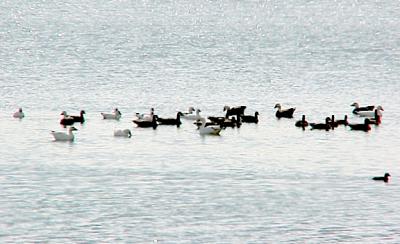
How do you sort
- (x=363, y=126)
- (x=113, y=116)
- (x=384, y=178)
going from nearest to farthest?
(x=384, y=178) → (x=363, y=126) → (x=113, y=116)

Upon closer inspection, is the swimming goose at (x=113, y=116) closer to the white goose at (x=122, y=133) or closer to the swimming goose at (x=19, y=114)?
the swimming goose at (x=19, y=114)

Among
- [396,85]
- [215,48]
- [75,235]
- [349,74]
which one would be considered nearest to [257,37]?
[215,48]

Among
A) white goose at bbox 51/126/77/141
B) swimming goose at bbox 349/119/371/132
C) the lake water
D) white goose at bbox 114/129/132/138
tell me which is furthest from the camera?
swimming goose at bbox 349/119/371/132

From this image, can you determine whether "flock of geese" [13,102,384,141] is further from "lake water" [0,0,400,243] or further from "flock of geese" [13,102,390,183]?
"lake water" [0,0,400,243]

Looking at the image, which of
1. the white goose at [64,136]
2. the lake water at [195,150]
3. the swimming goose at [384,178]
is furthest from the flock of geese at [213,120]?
the swimming goose at [384,178]

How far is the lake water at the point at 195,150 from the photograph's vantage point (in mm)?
36750

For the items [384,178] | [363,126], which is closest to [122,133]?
[363,126]

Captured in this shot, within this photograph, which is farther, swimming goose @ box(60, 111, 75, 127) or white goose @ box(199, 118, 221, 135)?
swimming goose @ box(60, 111, 75, 127)

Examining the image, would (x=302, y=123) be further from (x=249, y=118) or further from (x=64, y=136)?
(x=64, y=136)

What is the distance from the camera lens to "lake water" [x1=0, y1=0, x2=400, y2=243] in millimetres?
36750

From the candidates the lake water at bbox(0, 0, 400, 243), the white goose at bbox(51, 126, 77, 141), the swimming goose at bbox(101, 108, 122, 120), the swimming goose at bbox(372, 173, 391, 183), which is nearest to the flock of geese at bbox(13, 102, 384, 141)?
the swimming goose at bbox(101, 108, 122, 120)

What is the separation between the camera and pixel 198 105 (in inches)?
3068

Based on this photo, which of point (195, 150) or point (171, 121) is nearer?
point (195, 150)

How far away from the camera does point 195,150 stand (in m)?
54.6
